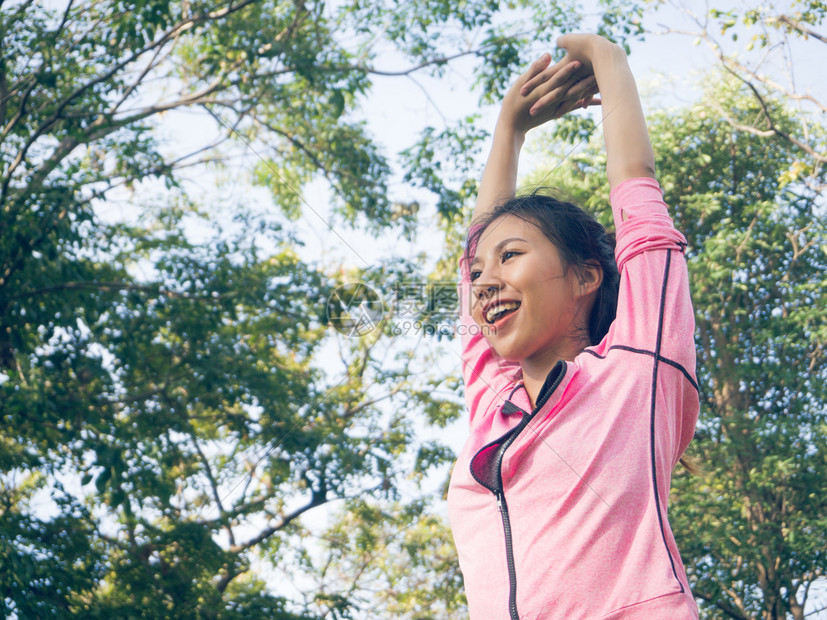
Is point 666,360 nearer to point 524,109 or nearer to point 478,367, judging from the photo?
point 478,367

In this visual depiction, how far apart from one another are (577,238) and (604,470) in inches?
18.7

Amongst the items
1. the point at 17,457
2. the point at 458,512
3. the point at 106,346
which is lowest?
the point at 458,512

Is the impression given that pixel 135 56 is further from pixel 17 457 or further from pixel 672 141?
pixel 672 141

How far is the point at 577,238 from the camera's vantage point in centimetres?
132

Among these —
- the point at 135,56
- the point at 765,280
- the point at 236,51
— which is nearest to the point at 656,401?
the point at 135,56

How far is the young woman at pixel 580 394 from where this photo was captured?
0.95 m

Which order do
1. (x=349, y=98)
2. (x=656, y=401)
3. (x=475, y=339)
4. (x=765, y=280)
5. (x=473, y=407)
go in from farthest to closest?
(x=765, y=280)
(x=349, y=98)
(x=475, y=339)
(x=473, y=407)
(x=656, y=401)

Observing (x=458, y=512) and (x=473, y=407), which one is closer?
(x=458, y=512)

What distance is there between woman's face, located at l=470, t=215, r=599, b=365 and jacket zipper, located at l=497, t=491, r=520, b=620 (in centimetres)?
25

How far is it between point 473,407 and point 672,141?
7546 millimetres

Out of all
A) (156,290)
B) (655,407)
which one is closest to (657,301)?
(655,407)

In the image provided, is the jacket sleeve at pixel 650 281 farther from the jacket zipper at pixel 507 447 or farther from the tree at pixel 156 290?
the tree at pixel 156 290

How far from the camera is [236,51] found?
630 cm

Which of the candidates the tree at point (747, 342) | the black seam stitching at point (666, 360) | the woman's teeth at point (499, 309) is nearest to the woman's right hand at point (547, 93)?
the woman's teeth at point (499, 309)
